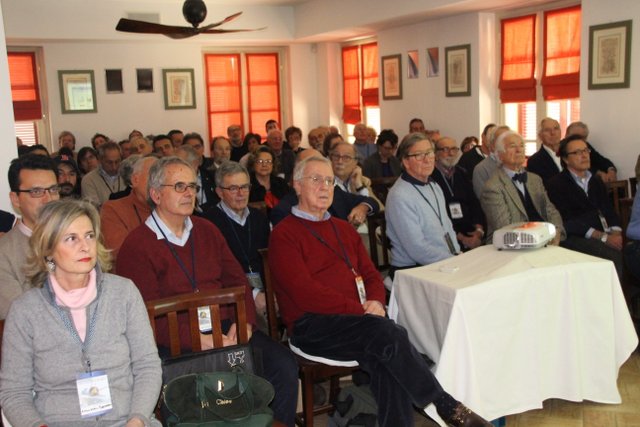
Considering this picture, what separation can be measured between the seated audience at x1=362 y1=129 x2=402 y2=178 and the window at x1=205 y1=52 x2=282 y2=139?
17.1ft

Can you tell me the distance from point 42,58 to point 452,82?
625cm

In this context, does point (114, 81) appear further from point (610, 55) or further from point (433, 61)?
point (610, 55)

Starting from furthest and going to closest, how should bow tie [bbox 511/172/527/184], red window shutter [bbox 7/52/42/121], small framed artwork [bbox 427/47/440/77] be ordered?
red window shutter [bbox 7/52/42/121] → small framed artwork [bbox 427/47/440/77] → bow tie [bbox 511/172/527/184]

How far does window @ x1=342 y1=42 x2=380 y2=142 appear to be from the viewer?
35.7ft

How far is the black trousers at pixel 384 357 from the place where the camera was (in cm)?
259

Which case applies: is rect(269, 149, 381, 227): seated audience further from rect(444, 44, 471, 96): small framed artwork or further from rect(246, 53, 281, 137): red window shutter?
rect(246, 53, 281, 137): red window shutter

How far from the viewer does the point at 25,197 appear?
276 centimetres

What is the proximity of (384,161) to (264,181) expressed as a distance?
94.1 inches

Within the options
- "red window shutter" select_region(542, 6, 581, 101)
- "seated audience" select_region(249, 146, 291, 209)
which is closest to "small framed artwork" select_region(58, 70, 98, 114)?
"seated audience" select_region(249, 146, 291, 209)

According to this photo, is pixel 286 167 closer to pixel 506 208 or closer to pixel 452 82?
pixel 452 82

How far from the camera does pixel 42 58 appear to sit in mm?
10188

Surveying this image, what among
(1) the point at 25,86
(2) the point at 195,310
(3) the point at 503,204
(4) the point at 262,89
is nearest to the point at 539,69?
(3) the point at 503,204

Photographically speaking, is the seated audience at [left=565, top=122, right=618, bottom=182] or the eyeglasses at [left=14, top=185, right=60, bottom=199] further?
the seated audience at [left=565, top=122, right=618, bottom=182]

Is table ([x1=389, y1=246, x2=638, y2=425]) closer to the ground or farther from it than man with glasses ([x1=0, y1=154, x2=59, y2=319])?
closer to the ground
